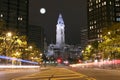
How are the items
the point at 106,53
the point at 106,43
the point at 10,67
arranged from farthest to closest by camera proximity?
1. the point at 106,53
2. the point at 106,43
3. the point at 10,67

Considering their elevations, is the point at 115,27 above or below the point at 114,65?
above

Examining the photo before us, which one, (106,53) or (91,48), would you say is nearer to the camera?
(106,53)

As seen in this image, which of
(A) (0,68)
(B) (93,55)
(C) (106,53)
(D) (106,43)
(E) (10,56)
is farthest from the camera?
(B) (93,55)

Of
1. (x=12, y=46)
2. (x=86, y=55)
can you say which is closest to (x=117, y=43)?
(x=12, y=46)

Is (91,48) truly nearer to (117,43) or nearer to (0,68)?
(117,43)

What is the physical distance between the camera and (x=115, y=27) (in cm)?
10125

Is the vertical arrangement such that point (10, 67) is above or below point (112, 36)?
below

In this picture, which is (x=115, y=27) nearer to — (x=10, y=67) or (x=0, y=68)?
(x=10, y=67)

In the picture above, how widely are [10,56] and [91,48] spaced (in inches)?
3301

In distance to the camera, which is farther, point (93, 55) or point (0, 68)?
point (93, 55)

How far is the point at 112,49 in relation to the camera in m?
98.6

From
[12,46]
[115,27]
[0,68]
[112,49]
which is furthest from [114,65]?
[0,68]

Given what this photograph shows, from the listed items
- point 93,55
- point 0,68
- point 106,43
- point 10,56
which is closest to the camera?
point 0,68

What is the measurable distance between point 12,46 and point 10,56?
304 cm
